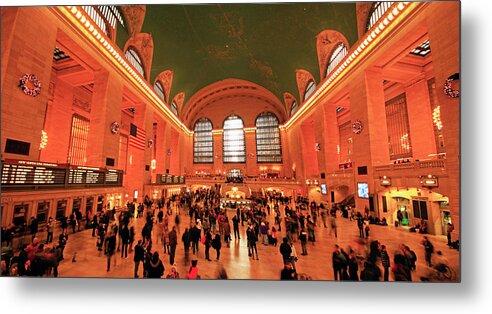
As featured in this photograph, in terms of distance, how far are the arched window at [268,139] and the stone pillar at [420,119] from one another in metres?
22.1

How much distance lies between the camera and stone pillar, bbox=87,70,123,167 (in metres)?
10.9

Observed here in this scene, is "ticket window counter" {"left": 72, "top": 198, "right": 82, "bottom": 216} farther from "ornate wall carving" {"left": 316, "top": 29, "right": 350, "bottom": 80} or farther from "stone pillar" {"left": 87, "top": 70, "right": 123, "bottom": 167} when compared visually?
"ornate wall carving" {"left": 316, "top": 29, "right": 350, "bottom": 80}

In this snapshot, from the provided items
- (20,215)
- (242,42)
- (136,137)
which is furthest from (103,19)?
(20,215)

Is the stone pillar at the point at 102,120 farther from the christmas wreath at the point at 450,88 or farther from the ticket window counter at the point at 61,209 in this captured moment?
the christmas wreath at the point at 450,88

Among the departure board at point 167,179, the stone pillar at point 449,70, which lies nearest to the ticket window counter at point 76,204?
the departure board at point 167,179

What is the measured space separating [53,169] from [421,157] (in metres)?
20.3

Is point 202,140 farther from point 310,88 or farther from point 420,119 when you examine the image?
point 420,119

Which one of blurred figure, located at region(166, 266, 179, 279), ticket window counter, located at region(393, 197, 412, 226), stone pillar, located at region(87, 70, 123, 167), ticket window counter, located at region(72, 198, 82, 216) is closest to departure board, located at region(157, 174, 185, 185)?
stone pillar, located at region(87, 70, 123, 167)

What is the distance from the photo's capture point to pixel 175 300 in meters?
3.67

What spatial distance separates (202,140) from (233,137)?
633cm

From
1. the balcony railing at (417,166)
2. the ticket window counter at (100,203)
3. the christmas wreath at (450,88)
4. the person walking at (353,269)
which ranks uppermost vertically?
the christmas wreath at (450,88)

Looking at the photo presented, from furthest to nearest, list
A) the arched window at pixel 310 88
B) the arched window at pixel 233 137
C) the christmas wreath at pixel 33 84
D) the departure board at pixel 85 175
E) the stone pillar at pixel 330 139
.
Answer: the arched window at pixel 233 137 < the arched window at pixel 310 88 < the stone pillar at pixel 330 139 < the departure board at pixel 85 175 < the christmas wreath at pixel 33 84

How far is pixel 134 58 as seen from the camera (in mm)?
14492

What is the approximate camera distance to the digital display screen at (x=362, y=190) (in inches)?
384
